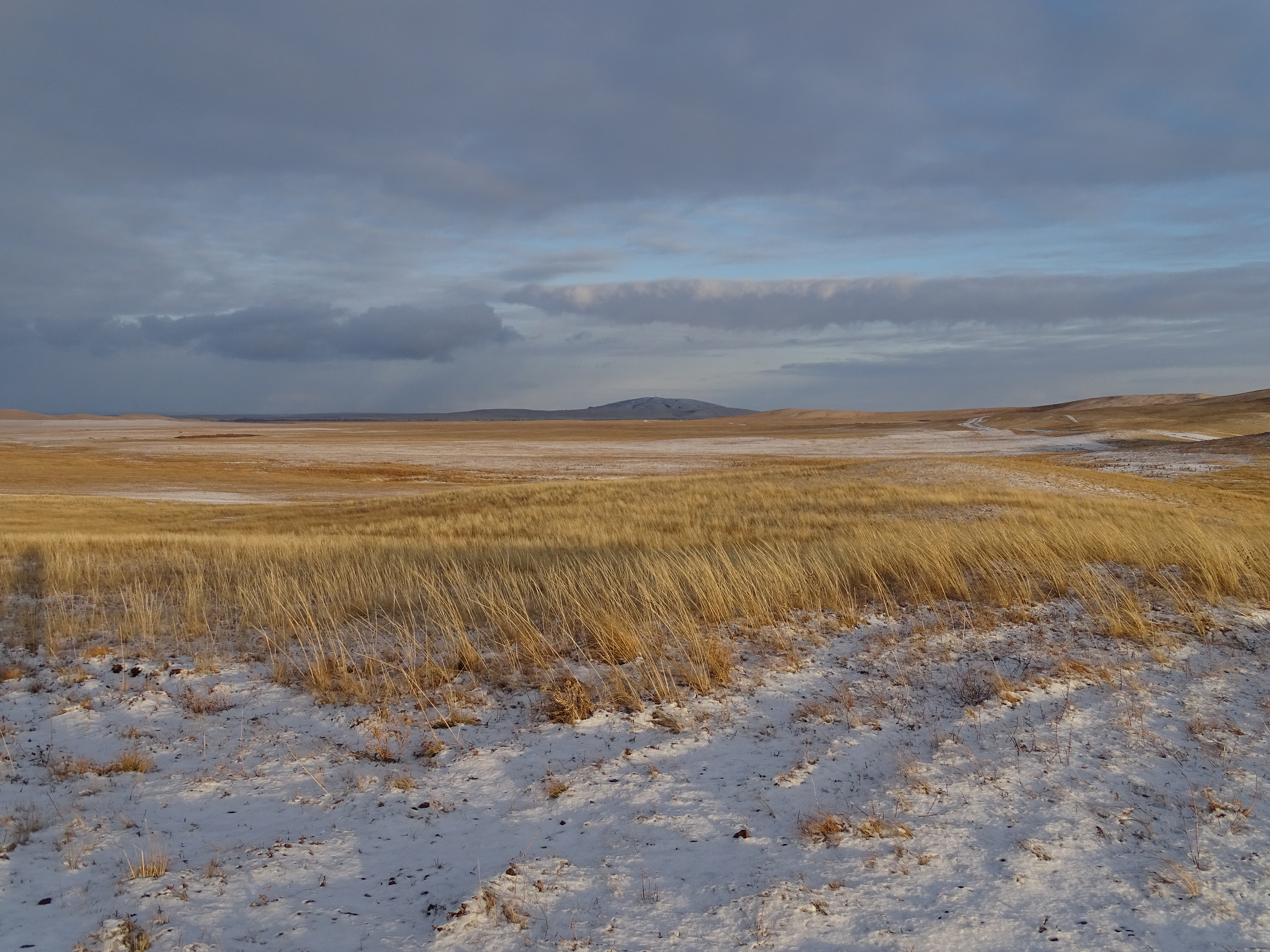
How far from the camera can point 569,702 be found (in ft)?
16.9

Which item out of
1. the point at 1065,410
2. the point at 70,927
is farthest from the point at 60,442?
the point at 1065,410

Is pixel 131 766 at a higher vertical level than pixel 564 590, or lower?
lower

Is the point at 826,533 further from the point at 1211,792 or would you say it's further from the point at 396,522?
the point at 396,522

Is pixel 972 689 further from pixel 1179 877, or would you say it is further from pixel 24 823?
pixel 24 823

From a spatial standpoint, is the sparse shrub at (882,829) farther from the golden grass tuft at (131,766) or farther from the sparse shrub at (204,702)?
the sparse shrub at (204,702)

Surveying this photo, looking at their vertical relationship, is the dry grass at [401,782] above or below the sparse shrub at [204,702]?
below

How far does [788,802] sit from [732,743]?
72cm

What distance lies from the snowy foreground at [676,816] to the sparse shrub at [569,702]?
10 cm

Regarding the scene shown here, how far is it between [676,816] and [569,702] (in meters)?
1.39

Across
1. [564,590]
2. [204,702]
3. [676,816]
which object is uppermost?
[564,590]

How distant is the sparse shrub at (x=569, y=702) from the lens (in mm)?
5047

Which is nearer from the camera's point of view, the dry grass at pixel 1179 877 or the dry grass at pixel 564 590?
the dry grass at pixel 1179 877

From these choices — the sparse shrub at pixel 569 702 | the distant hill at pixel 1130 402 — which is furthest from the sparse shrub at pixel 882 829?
the distant hill at pixel 1130 402

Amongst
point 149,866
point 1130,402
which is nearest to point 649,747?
point 149,866
